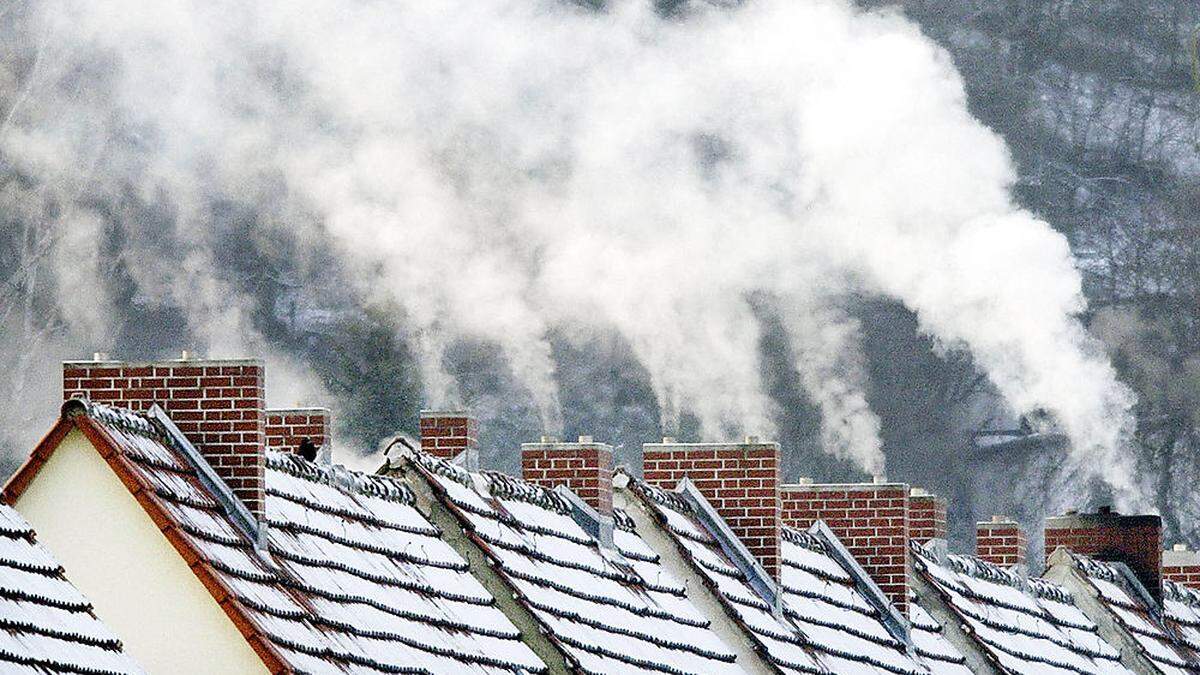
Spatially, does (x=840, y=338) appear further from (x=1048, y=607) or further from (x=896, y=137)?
(x=1048, y=607)

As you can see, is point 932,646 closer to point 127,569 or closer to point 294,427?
point 294,427

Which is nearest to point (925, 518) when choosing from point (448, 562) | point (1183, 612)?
point (1183, 612)

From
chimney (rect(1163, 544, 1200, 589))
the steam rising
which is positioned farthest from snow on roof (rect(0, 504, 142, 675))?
the steam rising

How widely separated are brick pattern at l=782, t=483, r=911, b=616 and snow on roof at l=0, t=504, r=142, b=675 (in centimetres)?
1175

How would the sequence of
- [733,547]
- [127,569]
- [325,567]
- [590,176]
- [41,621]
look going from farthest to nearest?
1. [590,176]
2. [733,547]
3. [325,567]
4. [127,569]
5. [41,621]

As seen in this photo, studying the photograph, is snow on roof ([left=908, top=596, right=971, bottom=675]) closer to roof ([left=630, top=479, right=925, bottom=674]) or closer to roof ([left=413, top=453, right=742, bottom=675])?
roof ([left=630, top=479, right=925, bottom=674])

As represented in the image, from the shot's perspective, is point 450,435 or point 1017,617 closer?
point 450,435

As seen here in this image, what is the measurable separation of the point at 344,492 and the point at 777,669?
3.93m

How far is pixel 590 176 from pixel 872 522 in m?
49.8

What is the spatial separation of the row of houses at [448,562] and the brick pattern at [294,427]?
0.08ft

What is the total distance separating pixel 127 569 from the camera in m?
13.2

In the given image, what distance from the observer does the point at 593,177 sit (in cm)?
7256

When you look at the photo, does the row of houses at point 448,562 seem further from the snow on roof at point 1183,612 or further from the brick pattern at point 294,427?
the snow on roof at point 1183,612

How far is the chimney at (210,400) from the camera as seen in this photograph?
46.9 feet
